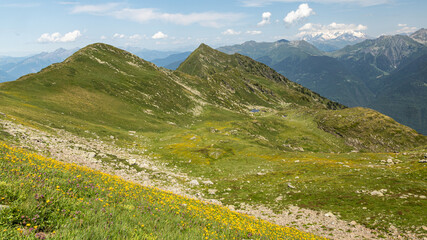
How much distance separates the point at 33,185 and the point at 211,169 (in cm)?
3888

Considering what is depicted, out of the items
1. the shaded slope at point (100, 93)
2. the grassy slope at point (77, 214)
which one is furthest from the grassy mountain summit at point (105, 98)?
the grassy slope at point (77, 214)

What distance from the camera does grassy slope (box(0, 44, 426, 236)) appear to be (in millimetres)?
30219

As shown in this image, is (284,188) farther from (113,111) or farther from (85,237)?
(113,111)

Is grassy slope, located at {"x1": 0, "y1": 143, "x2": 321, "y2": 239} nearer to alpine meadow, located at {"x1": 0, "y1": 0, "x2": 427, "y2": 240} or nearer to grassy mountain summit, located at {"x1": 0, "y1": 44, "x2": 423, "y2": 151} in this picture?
alpine meadow, located at {"x1": 0, "y1": 0, "x2": 427, "y2": 240}

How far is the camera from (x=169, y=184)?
35250 mm

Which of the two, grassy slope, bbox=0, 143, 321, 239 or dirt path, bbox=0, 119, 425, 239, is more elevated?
grassy slope, bbox=0, 143, 321, 239

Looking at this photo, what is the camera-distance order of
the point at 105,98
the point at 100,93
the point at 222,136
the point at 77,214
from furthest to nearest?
1. the point at 100,93
2. the point at 105,98
3. the point at 222,136
4. the point at 77,214

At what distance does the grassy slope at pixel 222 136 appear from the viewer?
3022 cm

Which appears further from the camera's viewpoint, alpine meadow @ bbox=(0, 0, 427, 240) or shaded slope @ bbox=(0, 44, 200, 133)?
shaded slope @ bbox=(0, 44, 200, 133)

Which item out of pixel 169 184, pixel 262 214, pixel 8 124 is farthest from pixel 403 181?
pixel 8 124

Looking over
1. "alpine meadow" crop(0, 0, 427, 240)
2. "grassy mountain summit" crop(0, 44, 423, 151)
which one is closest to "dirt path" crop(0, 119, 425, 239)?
"alpine meadow" crop(0, 0, 427, 240)

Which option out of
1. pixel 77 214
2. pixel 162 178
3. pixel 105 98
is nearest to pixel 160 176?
pixel 162 178

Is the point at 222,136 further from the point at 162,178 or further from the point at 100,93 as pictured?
the point at 100,93

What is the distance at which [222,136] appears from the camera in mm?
76062
